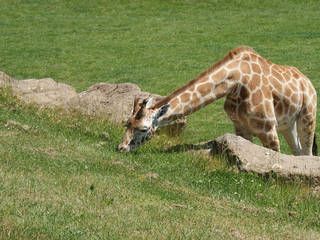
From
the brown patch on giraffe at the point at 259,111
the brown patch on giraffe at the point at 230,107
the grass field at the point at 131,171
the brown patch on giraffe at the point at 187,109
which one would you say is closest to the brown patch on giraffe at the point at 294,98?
the brown patch on giraffe at the point at 259,111

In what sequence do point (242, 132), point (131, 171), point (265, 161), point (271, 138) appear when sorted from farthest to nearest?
point (242, 132), point (271, 138), point (265, 161), point (131, 171)

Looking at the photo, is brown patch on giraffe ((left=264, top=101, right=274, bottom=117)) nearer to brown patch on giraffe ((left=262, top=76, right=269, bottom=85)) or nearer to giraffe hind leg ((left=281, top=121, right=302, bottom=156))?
brown patch on giraffe ((left=262, top=76, right=269, bottom=85))

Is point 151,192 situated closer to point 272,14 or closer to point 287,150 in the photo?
point 287,150

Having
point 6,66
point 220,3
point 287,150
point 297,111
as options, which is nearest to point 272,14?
point 220,3

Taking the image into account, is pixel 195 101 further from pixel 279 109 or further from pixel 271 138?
pixel 279 109

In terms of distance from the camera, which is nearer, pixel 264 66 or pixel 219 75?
pixel 219 75

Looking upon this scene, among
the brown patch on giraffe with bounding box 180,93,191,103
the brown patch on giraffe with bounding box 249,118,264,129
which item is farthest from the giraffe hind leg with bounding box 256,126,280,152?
the brown patch on giraffe with bounding box 180,93,191,103

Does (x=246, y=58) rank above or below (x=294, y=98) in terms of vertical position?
above

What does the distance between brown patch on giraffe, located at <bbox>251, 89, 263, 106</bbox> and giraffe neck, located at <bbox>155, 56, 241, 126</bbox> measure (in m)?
0.40

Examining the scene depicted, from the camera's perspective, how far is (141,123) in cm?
1048

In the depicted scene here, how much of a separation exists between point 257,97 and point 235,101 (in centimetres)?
44

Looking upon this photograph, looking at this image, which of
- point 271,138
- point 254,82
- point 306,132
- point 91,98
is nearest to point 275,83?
point 254,82

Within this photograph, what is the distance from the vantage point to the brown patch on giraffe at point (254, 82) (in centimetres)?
1068

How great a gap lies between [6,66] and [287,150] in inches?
495
